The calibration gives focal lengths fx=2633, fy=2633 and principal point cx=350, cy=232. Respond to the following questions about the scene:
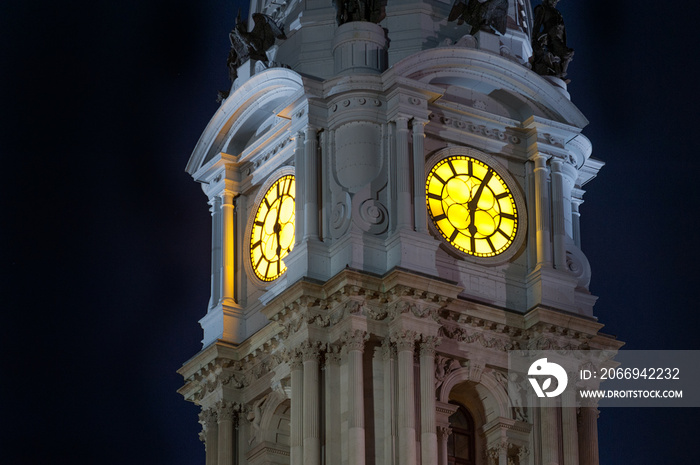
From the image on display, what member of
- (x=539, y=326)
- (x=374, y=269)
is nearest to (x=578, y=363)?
(x=539, y=326)

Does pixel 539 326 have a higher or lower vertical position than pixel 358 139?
lower

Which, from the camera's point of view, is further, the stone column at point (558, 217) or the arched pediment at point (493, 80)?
the stone column at point (558, 217)

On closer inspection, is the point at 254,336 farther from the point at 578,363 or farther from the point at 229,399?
the point at 578,363

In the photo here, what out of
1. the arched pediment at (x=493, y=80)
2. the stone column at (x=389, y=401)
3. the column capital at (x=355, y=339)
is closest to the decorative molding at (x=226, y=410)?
the column capital at (x=355, y=339)

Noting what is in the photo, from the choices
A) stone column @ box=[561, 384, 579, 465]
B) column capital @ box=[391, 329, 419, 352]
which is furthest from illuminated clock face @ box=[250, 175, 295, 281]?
stone column @ box=[561, 384, 579, 465]

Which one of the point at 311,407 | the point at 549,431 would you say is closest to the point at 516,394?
the point at 549,431

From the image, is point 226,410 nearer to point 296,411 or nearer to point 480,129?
point 296,411

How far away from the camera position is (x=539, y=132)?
6475cm

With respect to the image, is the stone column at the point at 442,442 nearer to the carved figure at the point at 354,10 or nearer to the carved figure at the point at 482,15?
the carved figure at the point at 482,15

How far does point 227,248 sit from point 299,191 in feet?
13.0

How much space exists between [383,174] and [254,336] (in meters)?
5.05

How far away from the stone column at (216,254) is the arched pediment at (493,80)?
270 inches

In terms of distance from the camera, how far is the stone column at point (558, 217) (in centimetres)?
6372

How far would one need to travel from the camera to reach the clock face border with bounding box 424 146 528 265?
62781 mm
